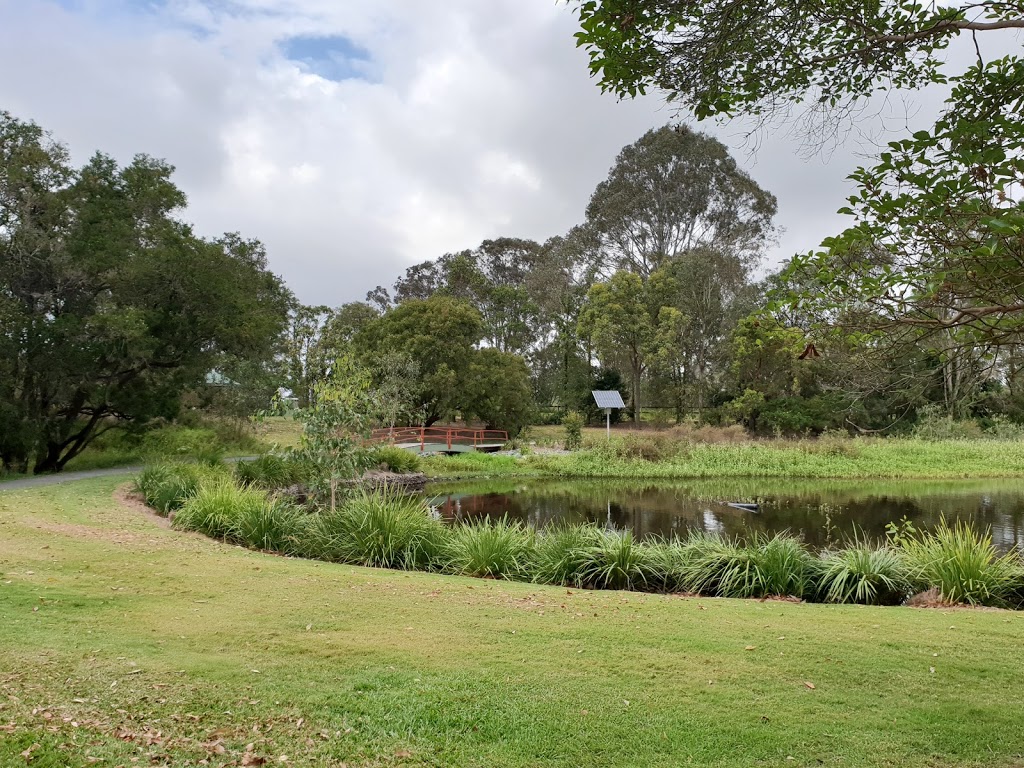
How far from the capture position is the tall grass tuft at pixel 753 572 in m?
7.36

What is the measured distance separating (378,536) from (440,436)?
1817cm

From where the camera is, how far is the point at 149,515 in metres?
10.6

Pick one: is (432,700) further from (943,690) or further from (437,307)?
(437,307)

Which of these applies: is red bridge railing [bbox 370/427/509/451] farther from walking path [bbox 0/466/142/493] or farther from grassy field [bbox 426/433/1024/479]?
walking path [bbox 0/466/142/493]

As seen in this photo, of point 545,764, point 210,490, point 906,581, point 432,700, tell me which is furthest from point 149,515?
point 906,581

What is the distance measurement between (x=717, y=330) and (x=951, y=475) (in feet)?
51.1

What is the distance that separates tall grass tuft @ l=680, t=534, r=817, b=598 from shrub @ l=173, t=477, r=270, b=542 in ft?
19.7

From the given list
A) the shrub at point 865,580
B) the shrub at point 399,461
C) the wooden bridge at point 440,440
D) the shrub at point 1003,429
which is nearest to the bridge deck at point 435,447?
the wooden bridge at point 440,440

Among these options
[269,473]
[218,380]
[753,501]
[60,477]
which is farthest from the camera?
[218,380]

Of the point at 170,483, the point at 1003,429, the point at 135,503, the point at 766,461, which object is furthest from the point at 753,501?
the point at 1003,429

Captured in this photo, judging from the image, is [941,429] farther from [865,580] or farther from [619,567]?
[619,567]

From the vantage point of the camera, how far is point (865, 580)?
7195 millimetres

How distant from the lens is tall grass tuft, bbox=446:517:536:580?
792 cm

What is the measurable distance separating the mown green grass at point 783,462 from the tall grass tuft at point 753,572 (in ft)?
45.8
